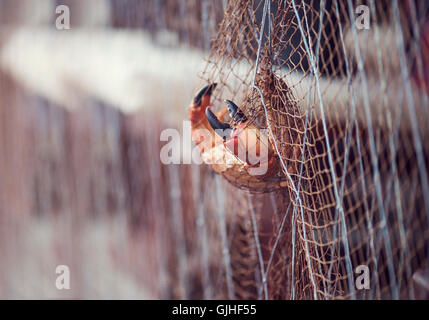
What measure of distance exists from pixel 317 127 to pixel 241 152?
0.17 m

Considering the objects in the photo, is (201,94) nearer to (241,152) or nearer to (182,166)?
(241,152)

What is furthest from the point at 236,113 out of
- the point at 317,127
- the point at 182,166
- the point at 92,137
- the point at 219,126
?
the point at 92,137

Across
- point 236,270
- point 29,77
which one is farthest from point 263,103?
point 29,77

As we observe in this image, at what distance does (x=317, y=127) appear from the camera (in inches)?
26.8

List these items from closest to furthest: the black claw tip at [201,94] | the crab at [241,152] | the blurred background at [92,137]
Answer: the crab at [241,152] → the black claw tip at [201,94] → the blurred background at [92,137]

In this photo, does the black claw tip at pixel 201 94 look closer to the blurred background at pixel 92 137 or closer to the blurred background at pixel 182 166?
the blurred background at pixel 182 166

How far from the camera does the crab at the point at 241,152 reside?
572 millimetres

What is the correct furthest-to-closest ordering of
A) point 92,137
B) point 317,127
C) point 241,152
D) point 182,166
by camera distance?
point 92,137 < point 182,166 < point 317,127 < point 241,152

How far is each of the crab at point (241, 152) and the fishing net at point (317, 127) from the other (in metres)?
0.02

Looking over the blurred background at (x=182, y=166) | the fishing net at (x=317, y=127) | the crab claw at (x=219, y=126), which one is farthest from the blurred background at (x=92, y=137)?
the crab claw at (x=219, y=126)

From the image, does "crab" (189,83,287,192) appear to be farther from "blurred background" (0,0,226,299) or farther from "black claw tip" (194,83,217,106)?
"blurred background" (0,0,226,299)

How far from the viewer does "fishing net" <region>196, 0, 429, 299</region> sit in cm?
58

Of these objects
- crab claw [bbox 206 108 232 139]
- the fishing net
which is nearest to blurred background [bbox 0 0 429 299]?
the fishing net

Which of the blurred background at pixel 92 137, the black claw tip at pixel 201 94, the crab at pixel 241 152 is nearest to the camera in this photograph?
the crab at pixel 241 152
